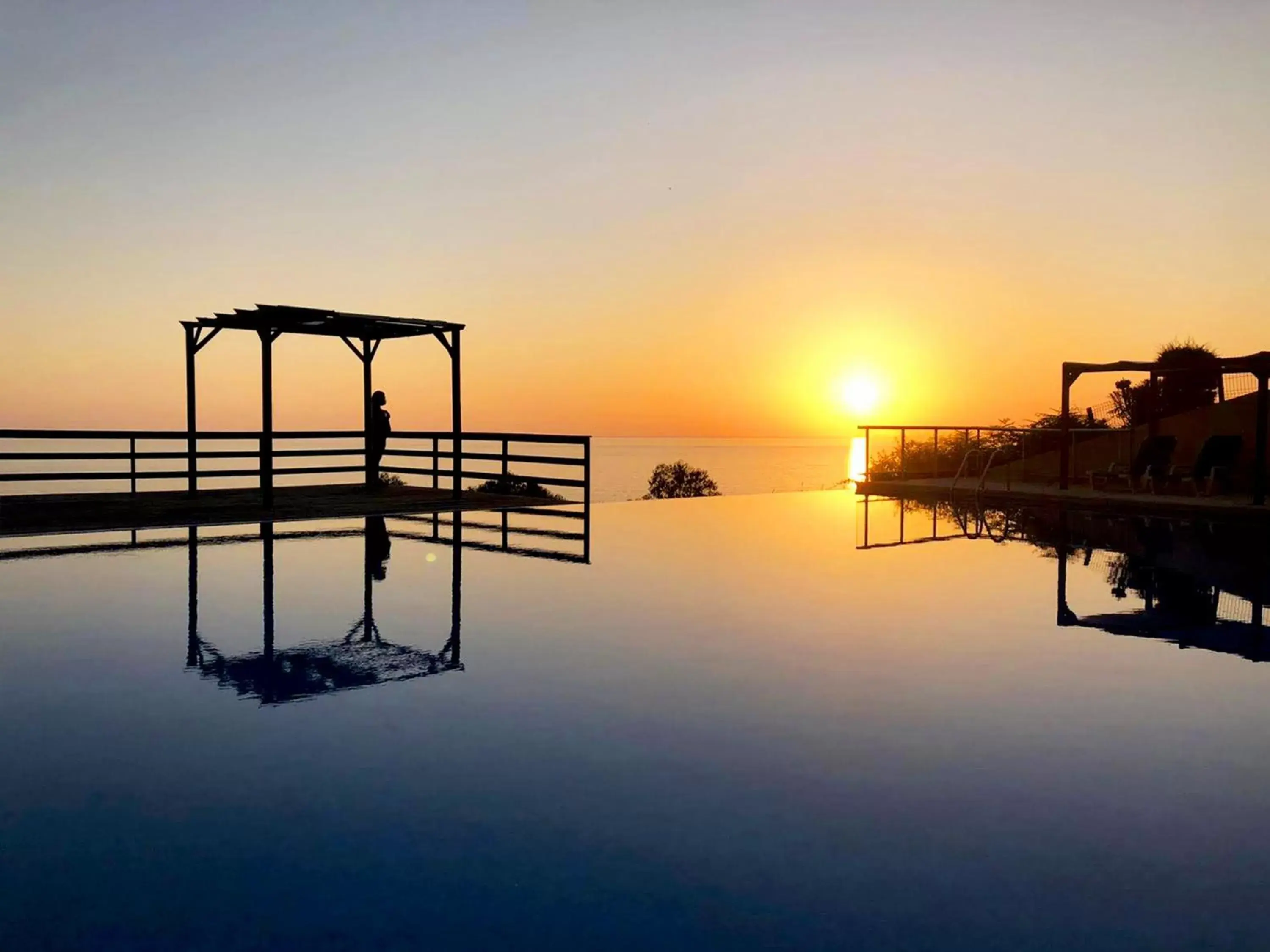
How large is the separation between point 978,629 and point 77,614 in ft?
22.3

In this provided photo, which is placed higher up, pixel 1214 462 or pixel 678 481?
pixel 1214 462

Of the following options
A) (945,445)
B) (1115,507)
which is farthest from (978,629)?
(945,445)

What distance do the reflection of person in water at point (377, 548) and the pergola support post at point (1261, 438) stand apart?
13775 millimetres

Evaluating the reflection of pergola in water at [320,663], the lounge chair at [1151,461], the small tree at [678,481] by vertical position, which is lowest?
the small tree at [678,481]

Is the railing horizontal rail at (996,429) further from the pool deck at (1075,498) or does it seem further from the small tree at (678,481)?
the small tree at (678,481)

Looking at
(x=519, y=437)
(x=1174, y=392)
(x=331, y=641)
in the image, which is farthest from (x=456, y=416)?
(x=1174, y=392)

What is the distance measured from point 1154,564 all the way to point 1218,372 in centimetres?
945

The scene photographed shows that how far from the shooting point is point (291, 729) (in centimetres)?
460

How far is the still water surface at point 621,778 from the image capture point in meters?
2.87

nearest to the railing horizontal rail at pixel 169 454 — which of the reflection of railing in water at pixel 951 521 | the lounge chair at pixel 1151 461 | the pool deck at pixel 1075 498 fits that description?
the reflection of railing in water at pixel 951 521

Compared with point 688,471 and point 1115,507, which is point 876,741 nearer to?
point 1115,507

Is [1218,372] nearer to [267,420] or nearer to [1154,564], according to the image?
[1154,564]

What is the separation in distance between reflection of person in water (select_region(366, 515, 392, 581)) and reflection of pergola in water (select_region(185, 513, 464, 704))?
6.14 feet

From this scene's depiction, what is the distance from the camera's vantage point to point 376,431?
1800 centimetres
